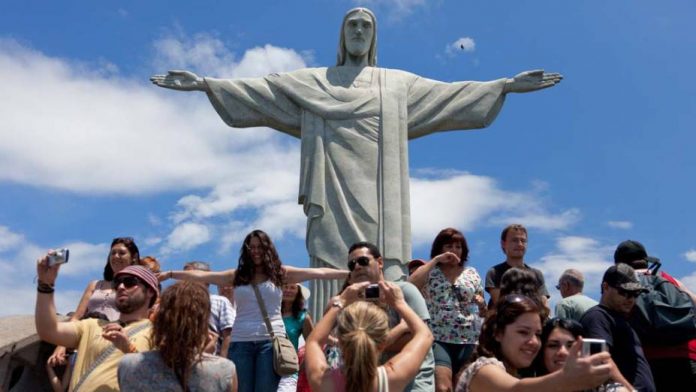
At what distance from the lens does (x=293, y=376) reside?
578 cm

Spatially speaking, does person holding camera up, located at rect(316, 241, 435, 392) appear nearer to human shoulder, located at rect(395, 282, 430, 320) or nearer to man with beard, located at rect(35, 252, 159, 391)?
human shoulder, located at rect(395, 282, 430, 320)

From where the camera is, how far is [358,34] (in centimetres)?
1074

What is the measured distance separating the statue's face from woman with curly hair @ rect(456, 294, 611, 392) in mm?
7247

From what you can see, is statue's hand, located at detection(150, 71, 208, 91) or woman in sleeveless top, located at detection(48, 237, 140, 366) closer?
woman in sleeveless top, located at detection(48, 237, 140, 366)

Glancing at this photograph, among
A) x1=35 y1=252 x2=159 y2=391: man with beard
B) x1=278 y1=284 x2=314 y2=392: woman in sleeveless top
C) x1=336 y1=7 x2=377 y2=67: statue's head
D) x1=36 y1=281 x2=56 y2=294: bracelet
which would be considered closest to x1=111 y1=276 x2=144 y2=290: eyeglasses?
x1=35 y1=252 x2=159 y2=391: man with beard

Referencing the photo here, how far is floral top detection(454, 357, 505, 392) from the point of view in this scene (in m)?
3.58

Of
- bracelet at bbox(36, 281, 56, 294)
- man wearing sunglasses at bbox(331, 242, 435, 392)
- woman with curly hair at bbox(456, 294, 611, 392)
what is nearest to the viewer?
woman with curly hair at bbox(456, 294, 611, 392)

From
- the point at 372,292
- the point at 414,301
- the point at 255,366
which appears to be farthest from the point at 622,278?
the point at 255,366

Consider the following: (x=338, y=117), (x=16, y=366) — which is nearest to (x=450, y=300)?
(x=16, y=366)

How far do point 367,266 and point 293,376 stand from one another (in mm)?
1266

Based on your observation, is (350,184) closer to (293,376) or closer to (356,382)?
(293,376)

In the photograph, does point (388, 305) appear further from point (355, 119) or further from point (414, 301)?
point (355, 119)

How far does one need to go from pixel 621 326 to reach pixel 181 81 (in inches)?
273

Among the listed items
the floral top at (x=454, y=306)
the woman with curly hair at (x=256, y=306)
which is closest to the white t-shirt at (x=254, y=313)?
the woman with curly hair at (x=256, y=306)
